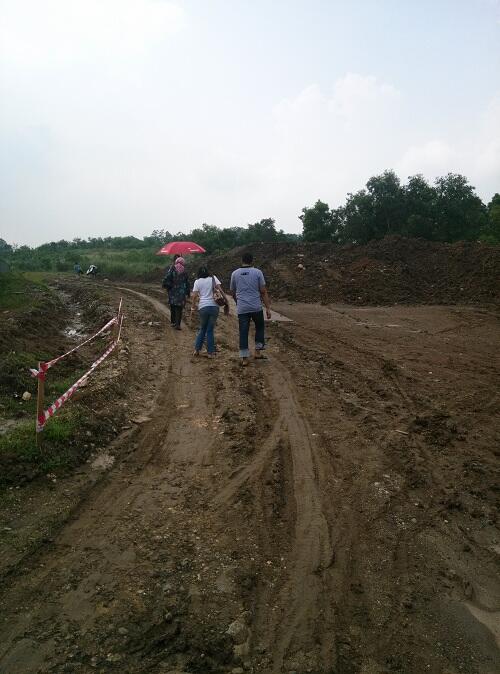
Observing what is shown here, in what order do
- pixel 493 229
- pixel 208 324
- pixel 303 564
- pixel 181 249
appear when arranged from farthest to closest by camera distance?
1. pixel 493 229
2. pixel 181 249
3. pixel 208 324
4. pixel 303 564

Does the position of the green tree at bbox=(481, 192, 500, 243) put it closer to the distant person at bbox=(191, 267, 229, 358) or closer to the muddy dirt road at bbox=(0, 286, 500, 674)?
the distant person at bbox=(191, 267, 229, 358)

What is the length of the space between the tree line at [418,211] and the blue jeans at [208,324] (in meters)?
21.6

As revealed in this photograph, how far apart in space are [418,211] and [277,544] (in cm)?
2789

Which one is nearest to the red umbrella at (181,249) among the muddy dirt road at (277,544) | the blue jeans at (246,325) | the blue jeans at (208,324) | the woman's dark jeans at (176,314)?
the woman's dark jeans at (176,314)

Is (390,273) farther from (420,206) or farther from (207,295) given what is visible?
(207,295)

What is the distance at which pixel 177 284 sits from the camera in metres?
11.6

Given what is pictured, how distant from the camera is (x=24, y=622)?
9.23 feet

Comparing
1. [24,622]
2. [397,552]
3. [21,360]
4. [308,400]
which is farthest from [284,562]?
[21,360]

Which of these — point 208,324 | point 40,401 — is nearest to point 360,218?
point 208,324

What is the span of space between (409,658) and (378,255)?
2136 cm

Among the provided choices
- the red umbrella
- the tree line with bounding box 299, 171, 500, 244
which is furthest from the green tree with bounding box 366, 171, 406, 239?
the red umbrella

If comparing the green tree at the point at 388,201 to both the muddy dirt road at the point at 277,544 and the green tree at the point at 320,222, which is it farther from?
the muddy dirt road at the point at 277,544

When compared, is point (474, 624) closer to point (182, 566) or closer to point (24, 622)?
point (182, 566)

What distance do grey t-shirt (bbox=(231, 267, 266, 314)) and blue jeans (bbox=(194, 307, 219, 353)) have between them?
2.04 feet
